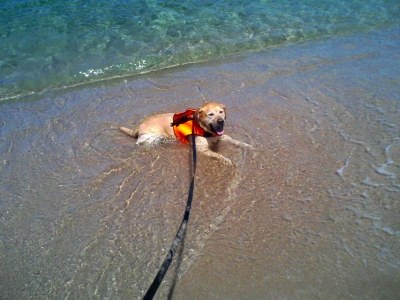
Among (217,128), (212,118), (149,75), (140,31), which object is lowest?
(149,75)

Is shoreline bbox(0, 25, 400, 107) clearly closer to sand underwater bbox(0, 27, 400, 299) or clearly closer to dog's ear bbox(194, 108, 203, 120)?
sand underwater bbox(0, 27, 400, 299)

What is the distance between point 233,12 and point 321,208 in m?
9.62

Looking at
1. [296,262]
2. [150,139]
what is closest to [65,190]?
[150,139]

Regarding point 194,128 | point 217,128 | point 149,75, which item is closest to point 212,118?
point 217,128

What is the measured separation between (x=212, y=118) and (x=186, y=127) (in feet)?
1.51

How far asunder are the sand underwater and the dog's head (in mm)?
337

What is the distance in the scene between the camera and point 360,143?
5.00 meters

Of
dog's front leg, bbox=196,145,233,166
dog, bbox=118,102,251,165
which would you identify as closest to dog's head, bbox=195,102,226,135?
dog, bbox=118,102,251,165

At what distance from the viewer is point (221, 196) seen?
4375mm

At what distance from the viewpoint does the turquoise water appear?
916 centimetres

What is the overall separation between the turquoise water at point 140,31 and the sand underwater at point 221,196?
1830mm

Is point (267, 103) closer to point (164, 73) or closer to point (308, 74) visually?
point (308, 74)

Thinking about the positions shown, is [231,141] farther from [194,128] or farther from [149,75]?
[149,75]

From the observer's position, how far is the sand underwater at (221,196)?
3.23 meters
